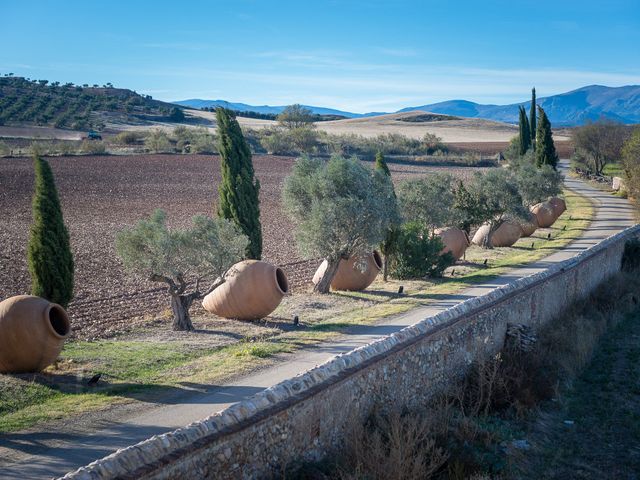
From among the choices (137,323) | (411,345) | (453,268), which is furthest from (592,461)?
(453,268)

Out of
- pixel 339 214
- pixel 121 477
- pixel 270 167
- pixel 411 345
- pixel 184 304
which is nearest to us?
pixel 121 477

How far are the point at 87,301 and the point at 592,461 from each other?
1411 centimetres

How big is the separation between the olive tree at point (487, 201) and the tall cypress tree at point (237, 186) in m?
12.7

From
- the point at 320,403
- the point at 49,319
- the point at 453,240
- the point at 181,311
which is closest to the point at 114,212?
the point at 453,240

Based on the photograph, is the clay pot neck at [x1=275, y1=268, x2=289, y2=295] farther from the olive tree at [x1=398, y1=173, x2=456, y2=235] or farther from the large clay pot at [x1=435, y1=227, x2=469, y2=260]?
the large clay pot at [x1=435, y1=227, x2=469, y2=260]

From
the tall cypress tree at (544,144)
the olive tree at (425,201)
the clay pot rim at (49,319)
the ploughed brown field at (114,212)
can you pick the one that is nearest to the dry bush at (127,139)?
the ploughed brown field at (114,212)

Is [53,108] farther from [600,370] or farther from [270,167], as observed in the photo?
[600,370]

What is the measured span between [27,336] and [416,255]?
1607 centimetres

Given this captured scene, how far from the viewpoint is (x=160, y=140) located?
78562 mm

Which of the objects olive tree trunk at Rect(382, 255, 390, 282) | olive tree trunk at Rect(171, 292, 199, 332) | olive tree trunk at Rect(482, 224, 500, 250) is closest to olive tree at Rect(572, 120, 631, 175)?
olive tree trunk at Rect(482, 224, 500, 250)

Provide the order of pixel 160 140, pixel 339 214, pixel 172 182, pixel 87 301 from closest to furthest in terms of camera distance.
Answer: pixel 87 301, pixel 339 214, pixel 172 182, pixel 160 140

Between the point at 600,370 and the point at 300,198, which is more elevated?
the point at 300,198

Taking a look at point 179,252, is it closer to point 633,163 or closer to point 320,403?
point 320,403

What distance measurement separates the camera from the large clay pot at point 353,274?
22.9 meters
